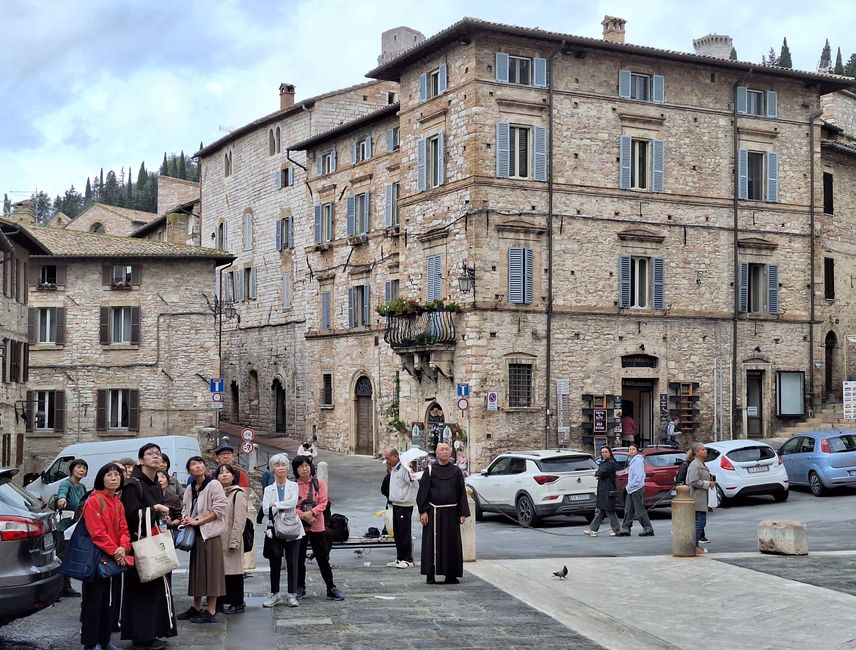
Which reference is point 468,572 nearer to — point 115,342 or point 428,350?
point 428,350

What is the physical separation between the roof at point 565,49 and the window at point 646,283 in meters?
6.29

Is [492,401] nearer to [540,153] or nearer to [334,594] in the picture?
[540,153]

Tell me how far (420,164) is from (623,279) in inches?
286

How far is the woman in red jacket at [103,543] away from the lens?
10.1 m

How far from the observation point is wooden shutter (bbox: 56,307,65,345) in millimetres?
41031

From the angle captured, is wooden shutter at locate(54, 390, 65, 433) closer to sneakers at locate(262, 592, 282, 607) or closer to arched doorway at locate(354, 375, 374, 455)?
arched doorway at locate(354, 375, 374, 455)

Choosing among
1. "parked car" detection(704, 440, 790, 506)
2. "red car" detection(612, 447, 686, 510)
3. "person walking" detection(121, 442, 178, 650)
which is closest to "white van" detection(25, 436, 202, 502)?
"red car" detection(612, 447, 686, 510)

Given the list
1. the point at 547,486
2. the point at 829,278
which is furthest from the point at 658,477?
the point at 829,278

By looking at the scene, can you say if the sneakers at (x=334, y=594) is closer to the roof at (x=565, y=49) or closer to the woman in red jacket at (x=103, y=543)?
the woman in red jacket at (x=103, y=543)

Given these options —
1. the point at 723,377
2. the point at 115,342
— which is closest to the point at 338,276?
the point at 115,342

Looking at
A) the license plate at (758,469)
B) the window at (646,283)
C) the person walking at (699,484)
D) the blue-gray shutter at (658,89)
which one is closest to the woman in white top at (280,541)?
the person walking at (699,484)

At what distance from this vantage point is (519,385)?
114 feet

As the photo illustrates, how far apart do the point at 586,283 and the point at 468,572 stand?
824 inches

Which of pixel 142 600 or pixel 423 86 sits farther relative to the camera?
pixel 423 86
